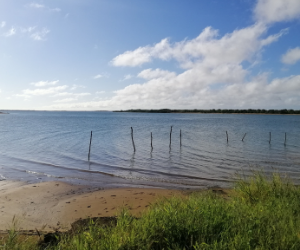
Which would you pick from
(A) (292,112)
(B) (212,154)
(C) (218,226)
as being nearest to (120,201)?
(C) (218,226)

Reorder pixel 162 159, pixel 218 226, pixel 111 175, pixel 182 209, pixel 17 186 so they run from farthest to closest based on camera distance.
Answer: pixel 162 159, pixel 111 175, pixel 17 186, pixel 182 209, pixel 218 226

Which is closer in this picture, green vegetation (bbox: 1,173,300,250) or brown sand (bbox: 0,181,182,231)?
green vegetation (bbox: 1,173,300,250)

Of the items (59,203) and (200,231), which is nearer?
(200,231)

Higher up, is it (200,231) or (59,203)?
(200,231)

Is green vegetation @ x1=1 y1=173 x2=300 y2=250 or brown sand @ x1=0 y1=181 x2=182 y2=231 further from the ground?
green vegetation @ x1=1 y1=173 x2=300 y2=250

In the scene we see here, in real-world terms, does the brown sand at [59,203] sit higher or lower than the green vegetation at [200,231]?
lower

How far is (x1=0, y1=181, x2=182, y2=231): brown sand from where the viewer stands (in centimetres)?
793

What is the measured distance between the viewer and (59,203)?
382 inches

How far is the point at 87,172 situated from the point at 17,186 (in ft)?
14.9

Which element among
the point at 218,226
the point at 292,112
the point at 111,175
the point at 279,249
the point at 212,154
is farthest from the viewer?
the point at 292,112

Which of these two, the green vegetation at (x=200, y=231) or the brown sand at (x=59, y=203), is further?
the brown sand at (x=59, y=203)

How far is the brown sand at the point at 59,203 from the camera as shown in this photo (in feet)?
26.0

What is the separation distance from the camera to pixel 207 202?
6.24m

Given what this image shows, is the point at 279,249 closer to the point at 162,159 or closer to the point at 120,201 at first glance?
the point at 120,201
